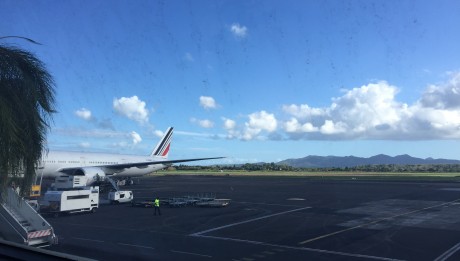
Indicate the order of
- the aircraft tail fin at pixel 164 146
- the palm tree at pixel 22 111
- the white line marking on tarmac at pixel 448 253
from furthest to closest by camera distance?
the aircraft tail fin at pixel 164 146
the white line marking on tarmac at pixel 448 253
the palm tree at pixel 22 111

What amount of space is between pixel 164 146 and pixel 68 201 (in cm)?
4874

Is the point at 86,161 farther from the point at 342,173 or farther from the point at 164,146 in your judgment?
the point at 342,173

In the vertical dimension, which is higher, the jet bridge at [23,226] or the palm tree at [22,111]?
the palm tree at [22,111]

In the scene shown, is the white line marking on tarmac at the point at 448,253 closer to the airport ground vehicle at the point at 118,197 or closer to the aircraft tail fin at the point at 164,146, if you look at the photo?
the airport ground vehicle at the point at 118,197

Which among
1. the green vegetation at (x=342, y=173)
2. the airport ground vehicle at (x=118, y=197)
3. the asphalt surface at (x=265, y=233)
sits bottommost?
the asphalt surface at (x=265, y=233)

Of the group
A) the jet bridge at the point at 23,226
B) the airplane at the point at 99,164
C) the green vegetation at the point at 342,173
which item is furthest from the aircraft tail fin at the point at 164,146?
the jet bridge at the point at 23,226

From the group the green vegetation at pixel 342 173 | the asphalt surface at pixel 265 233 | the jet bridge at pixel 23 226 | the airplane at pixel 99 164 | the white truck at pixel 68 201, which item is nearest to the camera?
the jet bridge at pixel 23 226

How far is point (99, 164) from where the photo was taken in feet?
184

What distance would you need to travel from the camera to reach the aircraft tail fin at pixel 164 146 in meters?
74.4

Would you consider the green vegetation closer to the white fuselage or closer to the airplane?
the airplane

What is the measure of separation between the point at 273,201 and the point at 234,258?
71.1 feet

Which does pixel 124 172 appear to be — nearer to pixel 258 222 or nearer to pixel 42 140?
pixel 258 222

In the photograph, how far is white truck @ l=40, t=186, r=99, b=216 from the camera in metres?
26.0

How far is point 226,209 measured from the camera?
30.0 meters
